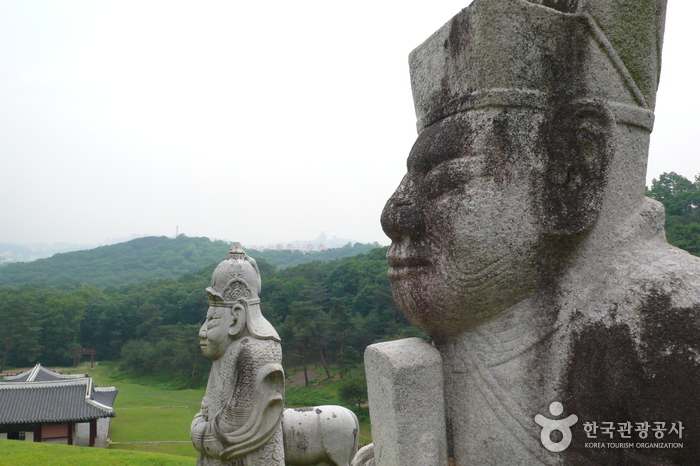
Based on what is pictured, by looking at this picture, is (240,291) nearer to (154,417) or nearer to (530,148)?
(530,148)

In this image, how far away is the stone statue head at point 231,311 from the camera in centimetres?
565

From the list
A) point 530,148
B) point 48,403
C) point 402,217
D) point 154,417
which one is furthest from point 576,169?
point 154,417

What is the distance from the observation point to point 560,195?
1.87m

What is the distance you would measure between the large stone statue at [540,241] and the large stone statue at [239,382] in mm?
3685

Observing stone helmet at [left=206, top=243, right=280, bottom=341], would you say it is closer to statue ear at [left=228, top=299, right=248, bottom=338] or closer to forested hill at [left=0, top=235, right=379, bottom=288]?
statue ear at [left=228, top=299, right=248, bottom=338]

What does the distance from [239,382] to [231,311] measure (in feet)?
2.72

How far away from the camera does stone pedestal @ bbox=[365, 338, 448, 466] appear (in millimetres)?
1936

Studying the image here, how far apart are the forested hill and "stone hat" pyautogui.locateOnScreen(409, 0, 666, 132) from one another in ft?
208

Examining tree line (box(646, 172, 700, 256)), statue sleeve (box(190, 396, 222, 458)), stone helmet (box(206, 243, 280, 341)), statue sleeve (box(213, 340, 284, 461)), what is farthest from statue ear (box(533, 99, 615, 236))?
tree line (box(646, 172, 700, 256))

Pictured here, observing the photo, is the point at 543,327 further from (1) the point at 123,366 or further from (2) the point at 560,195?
(1) the point at 123,366

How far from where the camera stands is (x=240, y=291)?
5.80 metres

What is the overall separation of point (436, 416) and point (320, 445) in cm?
454

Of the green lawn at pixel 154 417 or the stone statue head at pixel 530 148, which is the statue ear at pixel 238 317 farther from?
the green lawn at pixel 154 417

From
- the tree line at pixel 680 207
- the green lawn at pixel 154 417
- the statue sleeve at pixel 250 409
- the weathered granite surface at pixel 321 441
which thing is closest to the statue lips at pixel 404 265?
the statue sleeve at pixel 250 409
